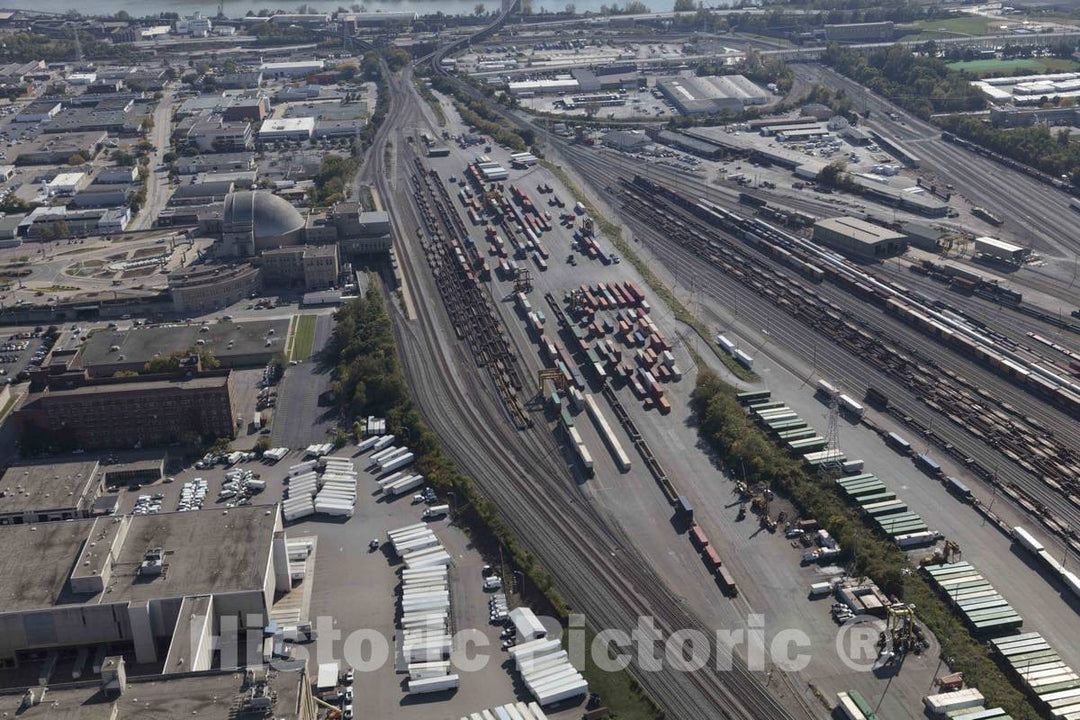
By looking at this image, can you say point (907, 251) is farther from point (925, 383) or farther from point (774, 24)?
point (774, 24)

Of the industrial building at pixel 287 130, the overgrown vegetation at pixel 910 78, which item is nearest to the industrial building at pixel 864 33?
the overgrown vegetation at pixel 910 78

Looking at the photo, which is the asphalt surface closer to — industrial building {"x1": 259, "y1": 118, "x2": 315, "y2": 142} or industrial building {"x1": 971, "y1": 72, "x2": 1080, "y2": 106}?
industrial building {"x1": 259, "y1": 118, "x2": 315, "y2": 142}

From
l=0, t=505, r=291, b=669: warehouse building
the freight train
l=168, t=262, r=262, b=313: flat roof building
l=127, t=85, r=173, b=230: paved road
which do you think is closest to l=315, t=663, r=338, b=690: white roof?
l=0, t=505, r=291, b=669: warehouse building

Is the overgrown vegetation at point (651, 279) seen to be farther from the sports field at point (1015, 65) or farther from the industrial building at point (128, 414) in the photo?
the sports field at point (1015, 65)

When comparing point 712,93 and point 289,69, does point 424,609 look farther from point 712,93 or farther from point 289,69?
point 289,69

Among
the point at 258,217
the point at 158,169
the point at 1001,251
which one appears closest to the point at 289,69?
the point at 158,169
